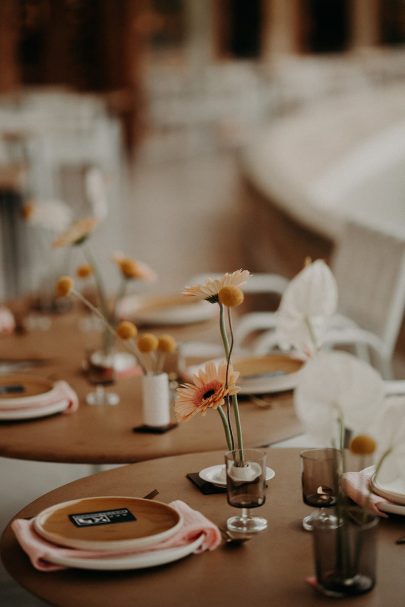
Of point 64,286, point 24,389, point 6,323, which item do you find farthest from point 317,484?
point 6,323

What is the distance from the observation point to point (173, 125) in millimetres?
16297

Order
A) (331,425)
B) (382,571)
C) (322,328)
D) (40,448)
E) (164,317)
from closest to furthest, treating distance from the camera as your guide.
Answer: (331,425), (382,571), (322,328), (40,448), (164,317)

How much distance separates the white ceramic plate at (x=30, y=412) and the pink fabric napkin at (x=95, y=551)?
643 millimetres

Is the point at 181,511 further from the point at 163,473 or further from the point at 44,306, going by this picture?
the point at 44,306

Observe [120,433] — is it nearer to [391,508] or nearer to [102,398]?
[102,398]

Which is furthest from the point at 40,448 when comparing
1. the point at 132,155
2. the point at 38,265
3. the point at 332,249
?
the point at 132,155

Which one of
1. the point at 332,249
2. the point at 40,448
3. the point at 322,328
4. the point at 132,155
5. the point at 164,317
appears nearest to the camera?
the point at 322,328

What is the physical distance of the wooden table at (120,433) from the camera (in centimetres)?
204

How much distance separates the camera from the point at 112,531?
5.11 feet

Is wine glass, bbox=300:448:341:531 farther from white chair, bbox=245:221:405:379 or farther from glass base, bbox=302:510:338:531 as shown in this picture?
white chair, bbox=245:221:405:379

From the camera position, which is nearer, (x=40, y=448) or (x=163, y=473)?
(x=163, y=473)

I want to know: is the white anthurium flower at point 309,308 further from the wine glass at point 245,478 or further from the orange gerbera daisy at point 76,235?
the orange gerbera daisy at point 76,235

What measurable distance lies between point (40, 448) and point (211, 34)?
15787 millimetres

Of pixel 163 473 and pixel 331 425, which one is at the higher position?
pixel 331 425
